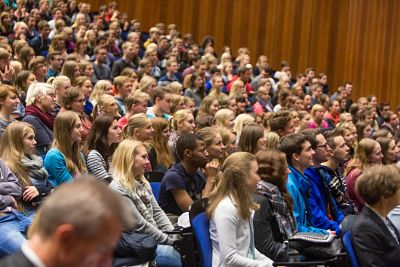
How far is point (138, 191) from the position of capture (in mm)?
3836

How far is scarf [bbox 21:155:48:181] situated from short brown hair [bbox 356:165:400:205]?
1.69 m

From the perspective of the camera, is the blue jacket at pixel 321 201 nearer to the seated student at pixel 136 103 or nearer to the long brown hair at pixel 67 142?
the long brown hair at pixel 67 142

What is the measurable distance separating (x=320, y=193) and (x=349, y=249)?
5.12 feet

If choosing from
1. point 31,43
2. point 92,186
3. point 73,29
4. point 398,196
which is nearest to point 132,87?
point 31,43

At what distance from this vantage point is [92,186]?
1.17 meters

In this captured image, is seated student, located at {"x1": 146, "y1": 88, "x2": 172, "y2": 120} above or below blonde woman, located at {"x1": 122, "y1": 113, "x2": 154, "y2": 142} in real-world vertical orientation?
below

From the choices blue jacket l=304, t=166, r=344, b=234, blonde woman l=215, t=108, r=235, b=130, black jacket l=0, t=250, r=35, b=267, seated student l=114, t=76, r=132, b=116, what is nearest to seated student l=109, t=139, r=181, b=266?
blue jacket l=304, t=166, r=344, b=234

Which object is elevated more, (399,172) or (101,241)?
(101,241)

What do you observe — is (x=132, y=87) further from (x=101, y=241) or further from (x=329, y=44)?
(x=329, y=44)

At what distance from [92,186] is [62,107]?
13.9 feet

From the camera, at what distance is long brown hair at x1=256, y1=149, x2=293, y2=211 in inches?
150

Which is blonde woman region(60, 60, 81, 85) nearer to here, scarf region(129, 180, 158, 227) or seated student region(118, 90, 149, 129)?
seated student region(118, 90, 149, 129)

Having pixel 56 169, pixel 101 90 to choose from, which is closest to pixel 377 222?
pixel 56 169

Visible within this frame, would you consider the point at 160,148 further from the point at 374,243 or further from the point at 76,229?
the point at 76,229
